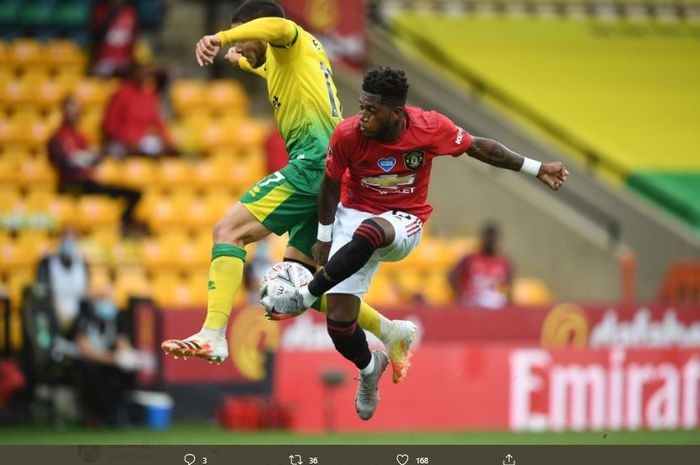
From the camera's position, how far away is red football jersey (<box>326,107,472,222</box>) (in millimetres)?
8773

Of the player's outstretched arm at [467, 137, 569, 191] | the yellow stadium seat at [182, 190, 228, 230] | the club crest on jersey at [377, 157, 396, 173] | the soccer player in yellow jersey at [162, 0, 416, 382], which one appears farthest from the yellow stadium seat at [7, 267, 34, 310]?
the player's outstretched arm at [467, 137, 569, 191]

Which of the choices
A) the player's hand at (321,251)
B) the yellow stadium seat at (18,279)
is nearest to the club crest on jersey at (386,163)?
the player's hand at (321,251)

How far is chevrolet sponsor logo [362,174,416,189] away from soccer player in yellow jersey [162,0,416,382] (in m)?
0.39

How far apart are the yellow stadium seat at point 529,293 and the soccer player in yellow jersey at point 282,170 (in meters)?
8.02

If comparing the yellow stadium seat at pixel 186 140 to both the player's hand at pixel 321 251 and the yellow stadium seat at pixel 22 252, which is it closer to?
the yellow stadium seat at pixel 22 252

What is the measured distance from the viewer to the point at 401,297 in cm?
1678

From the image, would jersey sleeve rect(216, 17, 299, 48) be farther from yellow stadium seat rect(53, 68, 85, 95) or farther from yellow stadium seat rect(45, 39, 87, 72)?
yellow stadium seat rect(45, 39, 87, 72)

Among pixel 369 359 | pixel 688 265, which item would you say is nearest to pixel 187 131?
pixel 688 265

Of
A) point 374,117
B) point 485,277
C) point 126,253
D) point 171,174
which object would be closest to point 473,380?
point 485,277

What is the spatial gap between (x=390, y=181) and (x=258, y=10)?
132 cm

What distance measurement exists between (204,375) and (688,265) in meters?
7.34

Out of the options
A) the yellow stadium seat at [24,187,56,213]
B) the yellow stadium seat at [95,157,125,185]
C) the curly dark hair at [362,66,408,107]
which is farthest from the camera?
the yellow stadium seat at [95,157,125,185]

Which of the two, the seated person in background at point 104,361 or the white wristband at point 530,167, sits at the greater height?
the white wristband at point 530,167

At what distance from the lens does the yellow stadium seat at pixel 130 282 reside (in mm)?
15984
